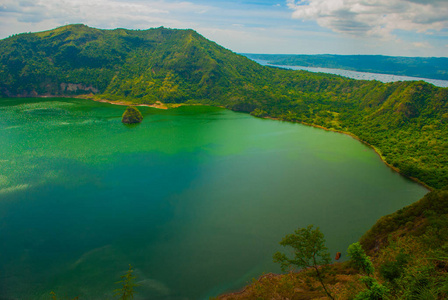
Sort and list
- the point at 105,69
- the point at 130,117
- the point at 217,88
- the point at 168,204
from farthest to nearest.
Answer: the point at 105,69, the point at 217,88, the point at 130,117, the point at 168,204

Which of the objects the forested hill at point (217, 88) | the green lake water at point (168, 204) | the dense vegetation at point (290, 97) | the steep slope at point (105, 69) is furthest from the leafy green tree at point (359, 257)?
the steep slope at point (105, 69)

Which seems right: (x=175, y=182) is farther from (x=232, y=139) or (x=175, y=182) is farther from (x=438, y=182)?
(x=438, y=182)

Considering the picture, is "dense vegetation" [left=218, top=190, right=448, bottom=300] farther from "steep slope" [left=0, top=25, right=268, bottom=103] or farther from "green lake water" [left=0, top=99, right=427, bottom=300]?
"steep slope" [left=0, top=25, right=268, bottom=103]

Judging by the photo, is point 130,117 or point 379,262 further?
point 130,117

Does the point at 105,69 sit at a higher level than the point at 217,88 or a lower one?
higher

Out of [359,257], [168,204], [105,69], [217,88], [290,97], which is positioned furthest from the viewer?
[105,69]

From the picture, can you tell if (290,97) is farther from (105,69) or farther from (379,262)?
(379,262)

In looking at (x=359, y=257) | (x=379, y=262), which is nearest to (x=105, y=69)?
(x=379, y=262)

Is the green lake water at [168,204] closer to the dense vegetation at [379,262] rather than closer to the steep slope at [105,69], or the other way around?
the dense vegetation at [379,262]
